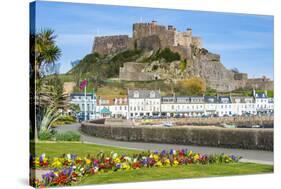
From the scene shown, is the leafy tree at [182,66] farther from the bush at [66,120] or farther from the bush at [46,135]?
the bush at [46,135]

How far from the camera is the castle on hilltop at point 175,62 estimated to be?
15023 millimetres

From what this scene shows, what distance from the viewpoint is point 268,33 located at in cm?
1670

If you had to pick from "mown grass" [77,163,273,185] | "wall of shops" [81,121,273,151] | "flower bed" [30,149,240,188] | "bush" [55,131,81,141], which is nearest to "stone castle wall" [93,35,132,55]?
"wall of shops" [81,121,273,151]

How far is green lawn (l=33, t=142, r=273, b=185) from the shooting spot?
46.0 ft

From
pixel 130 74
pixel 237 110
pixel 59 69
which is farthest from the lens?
pixel 237 110

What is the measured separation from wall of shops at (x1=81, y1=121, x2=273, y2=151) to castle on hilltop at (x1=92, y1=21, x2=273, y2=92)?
A: 1.00 m

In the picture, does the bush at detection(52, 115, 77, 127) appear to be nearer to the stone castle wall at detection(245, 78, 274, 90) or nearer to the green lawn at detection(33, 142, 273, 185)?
the green lawn at detection(33, 142, 273, 185)

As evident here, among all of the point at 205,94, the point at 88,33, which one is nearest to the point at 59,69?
the point at 88,33

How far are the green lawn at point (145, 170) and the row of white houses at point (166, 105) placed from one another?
755 mm

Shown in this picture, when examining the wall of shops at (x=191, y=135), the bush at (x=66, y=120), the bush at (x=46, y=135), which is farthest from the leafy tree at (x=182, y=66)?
the bush at (x=46, y=135)

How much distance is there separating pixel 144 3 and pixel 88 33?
Result: 1542mm

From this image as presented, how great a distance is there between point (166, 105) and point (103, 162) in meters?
2.01

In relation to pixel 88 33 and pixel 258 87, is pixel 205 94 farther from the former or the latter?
pixel 88 33

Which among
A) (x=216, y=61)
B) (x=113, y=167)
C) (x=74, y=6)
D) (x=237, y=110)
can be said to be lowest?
(x=113, y=167)
